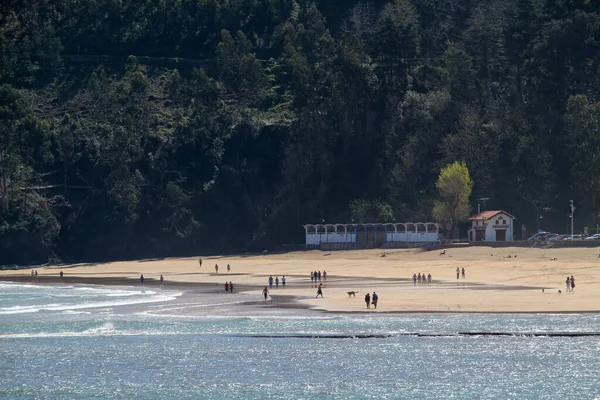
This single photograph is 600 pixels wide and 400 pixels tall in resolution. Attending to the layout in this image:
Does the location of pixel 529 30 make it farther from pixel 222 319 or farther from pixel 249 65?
pixel 222 319

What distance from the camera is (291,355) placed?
45156mm

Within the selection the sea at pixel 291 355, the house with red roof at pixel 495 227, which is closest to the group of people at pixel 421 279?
the sea at pixel 291 355

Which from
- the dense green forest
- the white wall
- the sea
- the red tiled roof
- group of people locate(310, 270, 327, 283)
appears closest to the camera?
the sea

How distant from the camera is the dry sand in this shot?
59219 millimetres

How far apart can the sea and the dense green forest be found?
5356cm

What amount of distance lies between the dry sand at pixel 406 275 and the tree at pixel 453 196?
24.1ft

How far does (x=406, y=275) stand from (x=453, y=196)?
22.1 metres

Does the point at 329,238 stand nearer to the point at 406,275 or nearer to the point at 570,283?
the point at 406,275

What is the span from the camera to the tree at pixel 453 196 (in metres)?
100

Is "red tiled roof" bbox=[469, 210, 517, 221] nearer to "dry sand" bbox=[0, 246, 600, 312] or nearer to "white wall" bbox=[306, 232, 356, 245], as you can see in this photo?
"dry sand" bbox=[0, 246, 600, 312]

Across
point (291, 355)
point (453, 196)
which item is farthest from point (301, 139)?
point (291, 355)

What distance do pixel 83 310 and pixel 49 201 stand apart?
192ft

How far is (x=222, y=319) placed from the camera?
5594 centimetres

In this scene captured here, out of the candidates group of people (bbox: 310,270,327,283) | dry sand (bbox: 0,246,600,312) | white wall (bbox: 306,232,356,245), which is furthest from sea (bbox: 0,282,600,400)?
white wall (bbox: 306,232,356,245)
